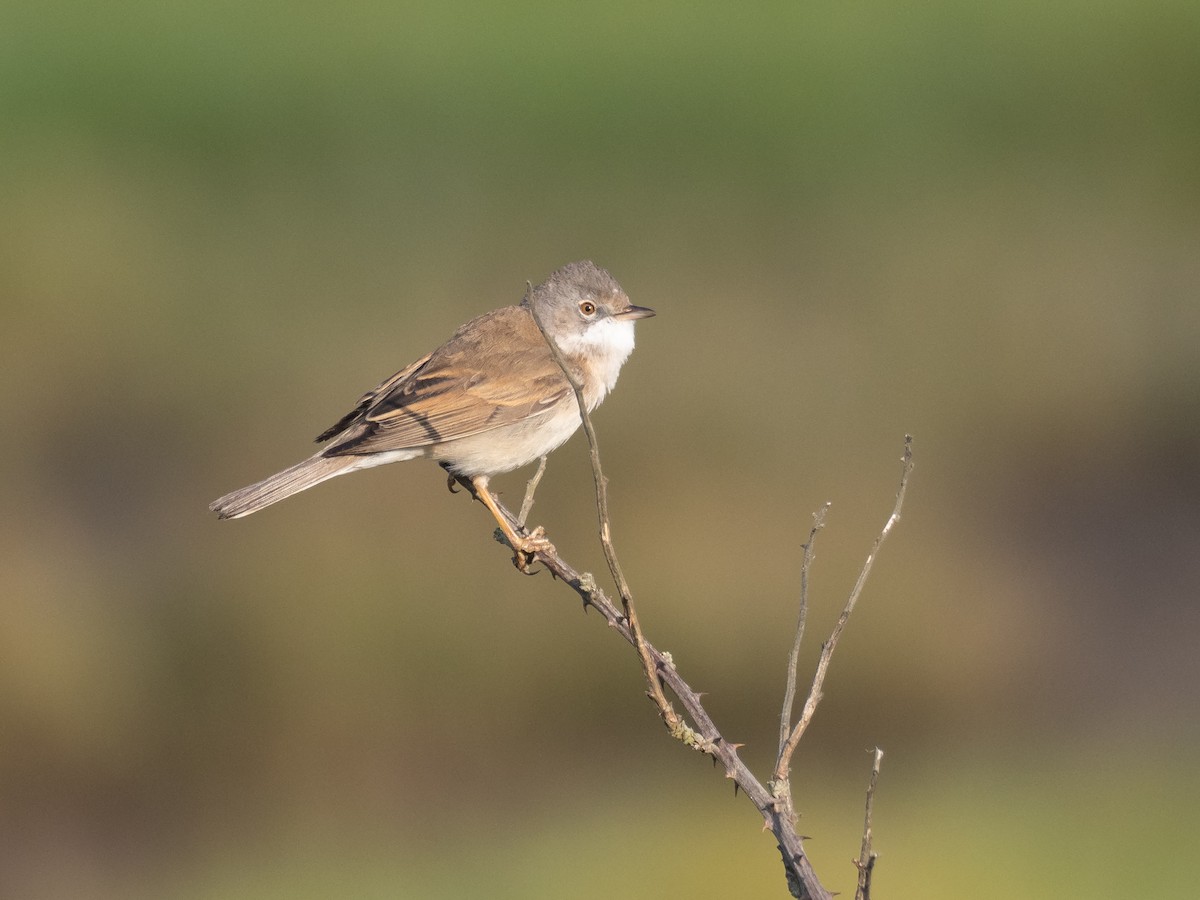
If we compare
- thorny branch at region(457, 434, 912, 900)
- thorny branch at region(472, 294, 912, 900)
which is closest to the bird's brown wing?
thorny branch at region(457, 434, 912, 900)

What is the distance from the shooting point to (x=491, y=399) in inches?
249

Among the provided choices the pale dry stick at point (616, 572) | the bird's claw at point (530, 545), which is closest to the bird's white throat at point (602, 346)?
the bird's claw at point (530, 545)

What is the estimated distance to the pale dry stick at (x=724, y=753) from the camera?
3.28 m

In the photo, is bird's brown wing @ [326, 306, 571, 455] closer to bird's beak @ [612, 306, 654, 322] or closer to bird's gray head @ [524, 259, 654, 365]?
bird's gray head @ [524, 259, 654, 365]

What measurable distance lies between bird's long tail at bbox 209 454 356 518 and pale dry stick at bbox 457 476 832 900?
1454 millimetres

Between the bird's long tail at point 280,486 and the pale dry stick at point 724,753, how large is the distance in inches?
57.2

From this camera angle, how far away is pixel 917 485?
35.8 ft

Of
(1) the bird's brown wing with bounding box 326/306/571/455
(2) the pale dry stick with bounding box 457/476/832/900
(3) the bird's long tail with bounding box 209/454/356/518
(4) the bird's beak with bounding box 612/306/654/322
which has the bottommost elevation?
(2) the pale dry stick with bounding box 457/476/832/900

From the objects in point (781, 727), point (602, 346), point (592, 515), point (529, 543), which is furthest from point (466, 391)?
point (592, 515)

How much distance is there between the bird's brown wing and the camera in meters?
6.05

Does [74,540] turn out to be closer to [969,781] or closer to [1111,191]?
[969,781]

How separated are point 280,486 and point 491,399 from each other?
108 centimetres

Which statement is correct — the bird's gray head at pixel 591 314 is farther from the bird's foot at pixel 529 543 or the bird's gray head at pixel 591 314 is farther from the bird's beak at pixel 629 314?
the bird's foot at pixel 529 543

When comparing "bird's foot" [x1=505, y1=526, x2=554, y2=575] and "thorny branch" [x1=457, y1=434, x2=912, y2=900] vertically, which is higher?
"bird's foot" [x1=505, y1=526, x2=554, y2=575]
